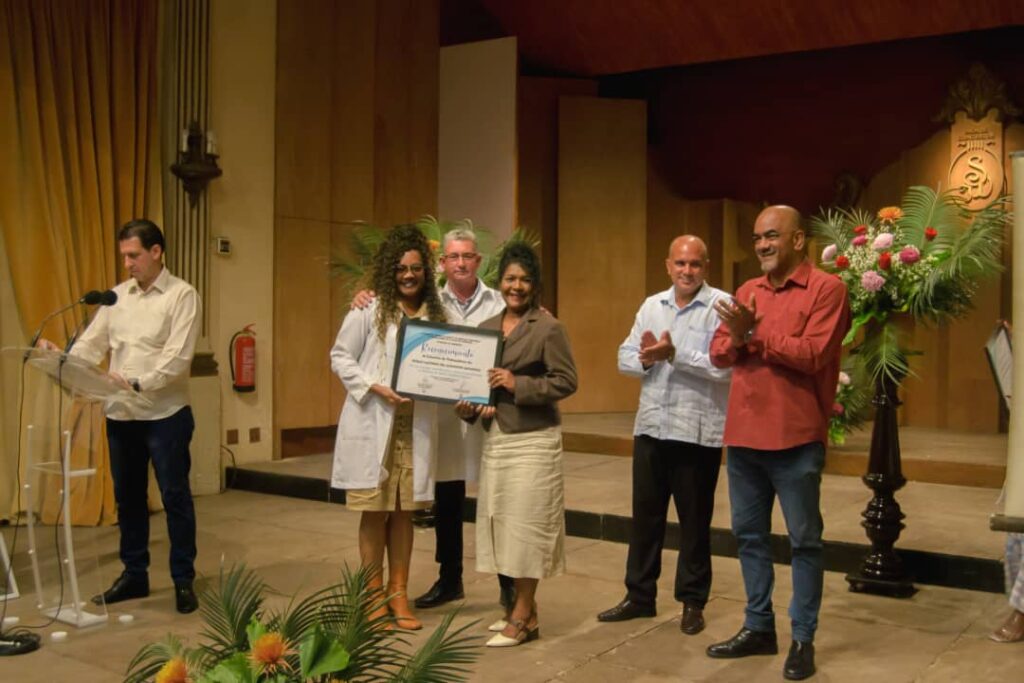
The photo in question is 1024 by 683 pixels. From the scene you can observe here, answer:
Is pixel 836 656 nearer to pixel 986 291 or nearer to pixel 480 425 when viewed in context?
pixel 480 425

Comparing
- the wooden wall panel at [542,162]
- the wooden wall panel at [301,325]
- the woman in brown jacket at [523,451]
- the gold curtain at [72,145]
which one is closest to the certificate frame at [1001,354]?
the woman in brown jacket at [523,451]

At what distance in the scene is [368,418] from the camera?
3.60m

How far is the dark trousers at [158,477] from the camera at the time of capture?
3938 mm

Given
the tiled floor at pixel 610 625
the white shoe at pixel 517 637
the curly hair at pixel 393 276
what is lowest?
the tiled floor at pixel 610 625

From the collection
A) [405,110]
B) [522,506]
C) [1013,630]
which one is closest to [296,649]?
[522,506]

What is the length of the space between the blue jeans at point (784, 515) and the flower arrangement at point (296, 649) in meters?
1.78

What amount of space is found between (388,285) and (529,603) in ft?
4.07

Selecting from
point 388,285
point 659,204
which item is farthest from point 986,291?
point 388,285

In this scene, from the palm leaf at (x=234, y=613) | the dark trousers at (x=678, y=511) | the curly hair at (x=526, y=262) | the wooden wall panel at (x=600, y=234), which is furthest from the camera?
the wooden wall panel at (x=600, y=234)

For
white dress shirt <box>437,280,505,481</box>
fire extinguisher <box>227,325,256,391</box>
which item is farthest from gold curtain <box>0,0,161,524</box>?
white dress shirt <box>437,280,505,481</box>

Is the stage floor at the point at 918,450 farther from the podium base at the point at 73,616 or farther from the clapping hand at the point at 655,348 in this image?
the podium base at the point at 73,616

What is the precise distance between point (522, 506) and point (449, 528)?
0.75 metres

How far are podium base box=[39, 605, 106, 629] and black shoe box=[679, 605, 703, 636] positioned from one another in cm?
217

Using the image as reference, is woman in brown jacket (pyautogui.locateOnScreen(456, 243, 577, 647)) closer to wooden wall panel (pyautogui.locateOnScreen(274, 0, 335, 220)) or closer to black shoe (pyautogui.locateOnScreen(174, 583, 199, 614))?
black shoe (pyautogui.locateOnScreen(174, 583, 199, 614))
